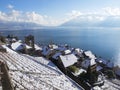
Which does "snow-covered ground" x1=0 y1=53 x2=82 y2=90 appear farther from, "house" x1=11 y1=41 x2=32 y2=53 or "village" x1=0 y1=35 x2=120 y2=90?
"house" x1=11 y1=41 x2=32 y2=53

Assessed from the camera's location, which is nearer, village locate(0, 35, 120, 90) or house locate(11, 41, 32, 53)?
village locate(0, 35, 120, 90)

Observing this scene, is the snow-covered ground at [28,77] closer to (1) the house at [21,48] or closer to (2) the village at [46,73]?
(2) the village at [46,73]

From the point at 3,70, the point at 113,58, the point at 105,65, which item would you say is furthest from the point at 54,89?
the point at 113,58

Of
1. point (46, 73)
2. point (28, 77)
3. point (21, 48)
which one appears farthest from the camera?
point (21, 48)

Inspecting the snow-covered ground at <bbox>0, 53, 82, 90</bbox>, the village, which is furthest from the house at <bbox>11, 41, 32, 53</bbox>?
the snow-covered ground at <bbox>0, 53, 82, 90</bbox>

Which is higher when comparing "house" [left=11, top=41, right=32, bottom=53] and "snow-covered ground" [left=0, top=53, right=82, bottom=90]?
"snow-covered ground" [left=0, top=53, right=82, bottom=90]

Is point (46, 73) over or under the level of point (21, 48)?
over

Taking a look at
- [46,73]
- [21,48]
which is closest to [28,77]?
[46,73]

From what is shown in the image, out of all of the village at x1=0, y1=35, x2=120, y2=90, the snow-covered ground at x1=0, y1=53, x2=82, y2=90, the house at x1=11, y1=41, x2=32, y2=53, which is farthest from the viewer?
the house at x1=11, y1=41, x2=32, y2=53

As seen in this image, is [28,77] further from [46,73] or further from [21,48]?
[21,48]

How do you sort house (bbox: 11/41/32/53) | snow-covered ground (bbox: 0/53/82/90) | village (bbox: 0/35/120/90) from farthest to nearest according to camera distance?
house (bbox: 11/41/32/53) < village (bbox: 0/35/120/90) < snow-covered ground (bbox: 0/53/82/90)

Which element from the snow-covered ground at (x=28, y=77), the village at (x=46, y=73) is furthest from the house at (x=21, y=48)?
the snow-covered ground at (x=28, y=77)

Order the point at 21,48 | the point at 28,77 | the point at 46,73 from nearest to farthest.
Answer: the point at 28,77 → the point at 46,73 → the point at 21,48
